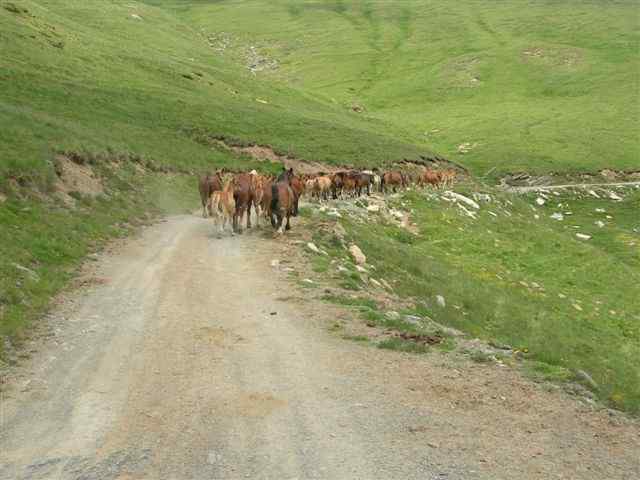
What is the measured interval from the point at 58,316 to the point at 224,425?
238 inches

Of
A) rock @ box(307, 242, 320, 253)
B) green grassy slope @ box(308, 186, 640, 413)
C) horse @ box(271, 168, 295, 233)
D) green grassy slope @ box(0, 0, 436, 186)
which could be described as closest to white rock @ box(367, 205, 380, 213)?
green grassy slope @ box(308, 186, 640, 413)

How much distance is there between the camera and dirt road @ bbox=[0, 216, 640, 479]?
721cm

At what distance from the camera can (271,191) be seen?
20906 millimetres

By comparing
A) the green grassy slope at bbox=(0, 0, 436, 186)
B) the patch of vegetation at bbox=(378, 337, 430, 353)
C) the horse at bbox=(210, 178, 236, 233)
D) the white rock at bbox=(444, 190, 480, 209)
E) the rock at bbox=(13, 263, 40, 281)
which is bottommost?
the white rock at bbox=(444, 190, 480, 209)

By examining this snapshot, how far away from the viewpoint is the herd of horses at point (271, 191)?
21.1m

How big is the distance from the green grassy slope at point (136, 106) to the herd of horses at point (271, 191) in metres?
5.99

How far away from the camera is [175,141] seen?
43.0 metres

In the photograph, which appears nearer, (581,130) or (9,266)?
(9,266)

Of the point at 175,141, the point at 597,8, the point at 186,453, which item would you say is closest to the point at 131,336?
the point at 186,453

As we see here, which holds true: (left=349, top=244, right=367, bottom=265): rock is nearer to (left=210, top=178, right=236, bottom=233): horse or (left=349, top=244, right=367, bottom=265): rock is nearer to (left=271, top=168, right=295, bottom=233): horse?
(left=271, top=168, right=295, bottom=233): horse

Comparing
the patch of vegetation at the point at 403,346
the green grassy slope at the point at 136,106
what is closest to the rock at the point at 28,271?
the green grassy slope at the point at 136,106

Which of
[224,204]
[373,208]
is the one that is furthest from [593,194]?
[224,204]

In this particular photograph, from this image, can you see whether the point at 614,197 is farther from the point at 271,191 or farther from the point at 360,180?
the point at 271,191

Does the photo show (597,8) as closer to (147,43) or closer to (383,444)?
(147,43)
